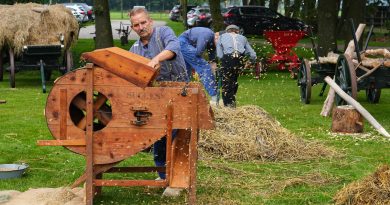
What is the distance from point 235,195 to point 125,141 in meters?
1.44

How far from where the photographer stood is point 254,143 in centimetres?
930

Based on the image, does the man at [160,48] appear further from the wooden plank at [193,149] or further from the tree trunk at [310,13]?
the tree trunk at [310,13]

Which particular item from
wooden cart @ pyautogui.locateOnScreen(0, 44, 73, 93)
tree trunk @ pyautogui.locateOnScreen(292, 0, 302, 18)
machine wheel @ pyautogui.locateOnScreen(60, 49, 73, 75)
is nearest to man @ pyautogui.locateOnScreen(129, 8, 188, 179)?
wooden cart @ pyautogui.locateOnScreen(0, 44, 73, 93)

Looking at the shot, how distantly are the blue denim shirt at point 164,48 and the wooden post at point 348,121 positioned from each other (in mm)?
4534


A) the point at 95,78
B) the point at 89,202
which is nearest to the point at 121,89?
the point at 95,78

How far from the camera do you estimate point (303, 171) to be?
8.39 m

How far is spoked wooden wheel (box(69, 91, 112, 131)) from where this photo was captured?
638 centimetres

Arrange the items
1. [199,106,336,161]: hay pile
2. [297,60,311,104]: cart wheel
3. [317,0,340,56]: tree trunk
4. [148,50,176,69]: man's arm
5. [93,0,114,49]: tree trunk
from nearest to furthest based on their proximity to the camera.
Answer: [148,50,176,69]: man's arm → [199,106,336,161]: hay pile → [297,60,311,104]: cart wheel → [93,0,114,49]: tree trunk → [317,0,340,56]: tree trunk

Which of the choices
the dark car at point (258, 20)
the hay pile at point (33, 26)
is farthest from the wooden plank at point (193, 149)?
the dark car at point (258, 20)

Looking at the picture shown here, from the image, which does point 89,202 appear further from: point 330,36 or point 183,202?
point 330,36

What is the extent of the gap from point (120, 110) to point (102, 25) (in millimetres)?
16996

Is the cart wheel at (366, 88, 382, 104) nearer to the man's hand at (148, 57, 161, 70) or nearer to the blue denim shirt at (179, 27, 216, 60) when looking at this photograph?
the blue denim shirt at (179, 27, 216, 60)

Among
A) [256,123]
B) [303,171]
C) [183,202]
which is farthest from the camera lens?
[256,123]

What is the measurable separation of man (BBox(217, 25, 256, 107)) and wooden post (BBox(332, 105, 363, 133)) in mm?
2264
